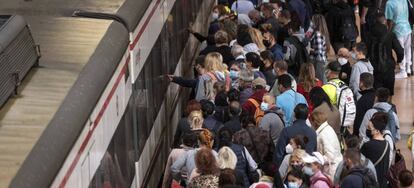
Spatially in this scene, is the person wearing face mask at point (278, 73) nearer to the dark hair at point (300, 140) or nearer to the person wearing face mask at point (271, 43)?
the person wearing face mask at point (271, 43)

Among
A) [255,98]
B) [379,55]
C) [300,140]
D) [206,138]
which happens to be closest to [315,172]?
[300,140]

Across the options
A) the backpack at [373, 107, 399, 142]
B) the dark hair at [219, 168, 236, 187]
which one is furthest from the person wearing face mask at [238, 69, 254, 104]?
the dark hair at [219, 168, 236, 187]

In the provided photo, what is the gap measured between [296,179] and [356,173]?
59 cm

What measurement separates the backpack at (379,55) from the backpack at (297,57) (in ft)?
6.04

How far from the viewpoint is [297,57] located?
17.6m

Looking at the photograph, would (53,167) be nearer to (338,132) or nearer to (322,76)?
(338,132)

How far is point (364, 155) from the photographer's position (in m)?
12.9

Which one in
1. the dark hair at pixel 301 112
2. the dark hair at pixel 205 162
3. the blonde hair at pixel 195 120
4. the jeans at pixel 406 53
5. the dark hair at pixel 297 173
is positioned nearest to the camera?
the dark hair at pixel 205 162

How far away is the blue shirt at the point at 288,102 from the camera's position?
1430 cm

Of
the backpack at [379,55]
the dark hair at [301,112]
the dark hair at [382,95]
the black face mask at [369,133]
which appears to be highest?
the backpack at [379,55]

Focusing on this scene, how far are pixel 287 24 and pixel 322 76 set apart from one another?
3.80ft

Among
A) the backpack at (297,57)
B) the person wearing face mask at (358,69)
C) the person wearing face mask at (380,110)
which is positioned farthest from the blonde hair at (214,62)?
the backpack at (297,57)

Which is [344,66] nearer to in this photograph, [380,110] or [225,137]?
[380,110]

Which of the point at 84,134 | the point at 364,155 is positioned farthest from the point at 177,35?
the point at 84,134
